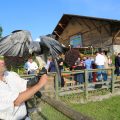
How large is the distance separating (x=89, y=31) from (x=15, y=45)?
1147 inches

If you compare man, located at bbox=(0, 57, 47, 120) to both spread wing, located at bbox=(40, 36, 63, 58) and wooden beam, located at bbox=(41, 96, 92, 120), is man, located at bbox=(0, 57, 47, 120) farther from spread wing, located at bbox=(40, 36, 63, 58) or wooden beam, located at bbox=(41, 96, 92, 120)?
spread wing, located at bbox=(40, 36, 63, 58)

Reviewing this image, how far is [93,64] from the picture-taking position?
1606 centimetres

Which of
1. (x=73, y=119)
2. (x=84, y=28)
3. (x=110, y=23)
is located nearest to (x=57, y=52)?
(x=73, y=119)

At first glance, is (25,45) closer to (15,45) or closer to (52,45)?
(15,45)

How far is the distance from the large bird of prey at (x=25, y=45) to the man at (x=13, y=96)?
1.26 meters

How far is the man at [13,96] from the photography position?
3.67m

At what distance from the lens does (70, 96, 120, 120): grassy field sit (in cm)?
1021

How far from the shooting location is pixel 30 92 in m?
3.65

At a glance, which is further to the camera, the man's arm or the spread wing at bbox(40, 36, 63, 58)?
the spread wing at bbox(40, 36, 63, 58)

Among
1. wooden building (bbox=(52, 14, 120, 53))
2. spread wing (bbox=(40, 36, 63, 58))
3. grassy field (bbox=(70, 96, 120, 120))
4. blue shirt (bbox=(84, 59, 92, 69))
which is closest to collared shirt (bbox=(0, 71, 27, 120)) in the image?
spread wing (bbox=(40, 36, 63, 58))

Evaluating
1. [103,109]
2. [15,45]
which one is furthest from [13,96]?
[103,109]

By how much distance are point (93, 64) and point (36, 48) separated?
10103 mm

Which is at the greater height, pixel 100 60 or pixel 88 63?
pixel 100 60

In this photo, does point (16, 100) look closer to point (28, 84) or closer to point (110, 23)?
point (28, 84)
